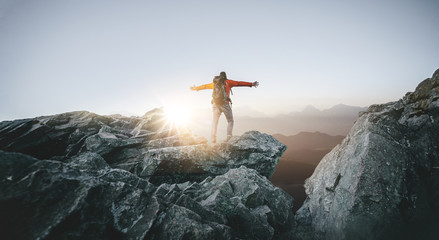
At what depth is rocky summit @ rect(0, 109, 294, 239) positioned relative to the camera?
3644 millimetres

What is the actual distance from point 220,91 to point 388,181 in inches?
365

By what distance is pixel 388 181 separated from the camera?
250 inches

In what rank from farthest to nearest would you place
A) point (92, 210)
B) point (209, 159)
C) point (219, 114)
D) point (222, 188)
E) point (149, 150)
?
point (219, 114) → point (209, 159) → point (149, 150) → point (222, 188) → point (92, 210)

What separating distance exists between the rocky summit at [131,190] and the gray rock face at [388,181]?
2012mm

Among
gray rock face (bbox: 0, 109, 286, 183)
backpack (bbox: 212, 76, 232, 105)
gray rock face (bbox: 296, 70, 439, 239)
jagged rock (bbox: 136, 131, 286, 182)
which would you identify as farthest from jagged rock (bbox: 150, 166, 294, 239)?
backpack (bbox: 212, 76, 232, 105)

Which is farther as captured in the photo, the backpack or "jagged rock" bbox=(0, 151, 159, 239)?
the backpack

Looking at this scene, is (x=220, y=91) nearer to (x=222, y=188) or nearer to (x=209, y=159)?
(x=209, y=159)

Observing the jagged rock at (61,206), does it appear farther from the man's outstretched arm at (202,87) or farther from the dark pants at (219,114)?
the man's outstretched arm at (202,87)

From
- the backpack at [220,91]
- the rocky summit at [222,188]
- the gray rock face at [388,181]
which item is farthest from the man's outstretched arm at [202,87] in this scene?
the gray rock face at [388,181]

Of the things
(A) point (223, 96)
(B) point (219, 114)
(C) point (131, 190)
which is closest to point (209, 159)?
(B) point (219, 114)

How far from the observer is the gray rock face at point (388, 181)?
6.06 m

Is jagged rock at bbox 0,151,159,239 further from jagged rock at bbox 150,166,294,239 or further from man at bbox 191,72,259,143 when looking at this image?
man at bbox 191,72,259,143

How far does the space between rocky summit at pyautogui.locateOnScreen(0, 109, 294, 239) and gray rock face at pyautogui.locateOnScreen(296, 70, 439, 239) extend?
2012 mm

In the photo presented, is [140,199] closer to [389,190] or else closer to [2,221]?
[2,221]
